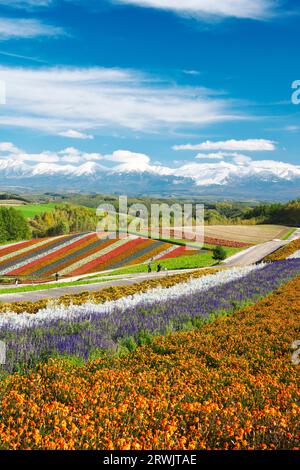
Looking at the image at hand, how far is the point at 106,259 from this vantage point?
55562 millimetres

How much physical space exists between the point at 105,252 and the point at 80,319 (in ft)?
154

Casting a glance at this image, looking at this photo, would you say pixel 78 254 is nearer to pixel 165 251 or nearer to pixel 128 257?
pixel 128 257

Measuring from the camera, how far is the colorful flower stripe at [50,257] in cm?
5312

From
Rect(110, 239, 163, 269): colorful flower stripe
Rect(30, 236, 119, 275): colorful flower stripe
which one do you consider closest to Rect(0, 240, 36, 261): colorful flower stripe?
Rect(30, 236, 119, 275): colorful flower stripe

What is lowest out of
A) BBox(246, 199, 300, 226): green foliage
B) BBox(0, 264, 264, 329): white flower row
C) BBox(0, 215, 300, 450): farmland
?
BBox(0, 264, 264, 329): white flower row

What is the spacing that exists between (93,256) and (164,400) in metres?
52.2

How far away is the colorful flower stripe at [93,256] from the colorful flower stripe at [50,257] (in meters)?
3.89

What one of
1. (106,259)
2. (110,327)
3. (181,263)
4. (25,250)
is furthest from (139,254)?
(110,327)

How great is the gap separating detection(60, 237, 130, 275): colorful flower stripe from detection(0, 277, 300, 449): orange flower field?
145 feet

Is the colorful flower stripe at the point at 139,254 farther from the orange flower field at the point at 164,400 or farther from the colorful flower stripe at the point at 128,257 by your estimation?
the orange flower field at the point at 164,400

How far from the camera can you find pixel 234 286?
1942 centimetres

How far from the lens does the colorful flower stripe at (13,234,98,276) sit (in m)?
53.1

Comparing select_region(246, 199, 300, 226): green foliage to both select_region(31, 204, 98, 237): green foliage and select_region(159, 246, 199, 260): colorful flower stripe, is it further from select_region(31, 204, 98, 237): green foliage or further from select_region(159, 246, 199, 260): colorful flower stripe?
select_region(159, 246, 199, 260): colorful flower stripe

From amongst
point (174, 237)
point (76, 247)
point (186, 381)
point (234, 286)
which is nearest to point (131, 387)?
point (186, 381)
